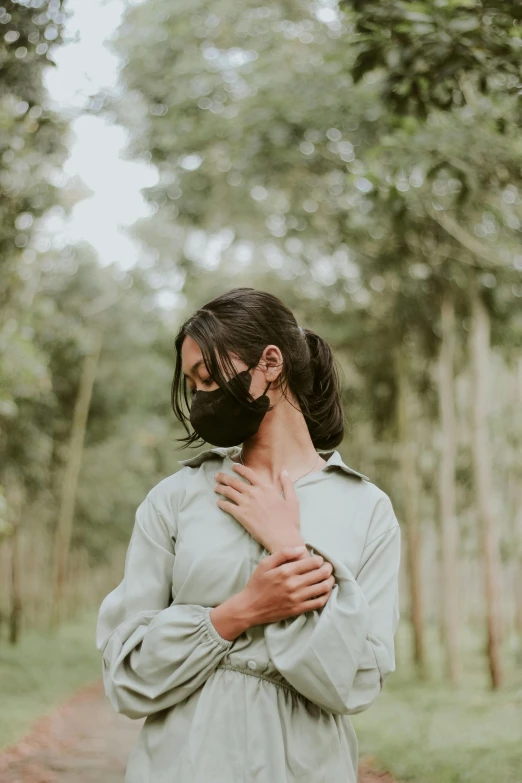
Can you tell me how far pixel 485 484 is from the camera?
43.8ft

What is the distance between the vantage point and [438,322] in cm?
1497

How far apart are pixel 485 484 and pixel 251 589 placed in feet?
39.3

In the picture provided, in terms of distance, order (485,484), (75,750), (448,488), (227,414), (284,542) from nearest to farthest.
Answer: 1. (284,542)
2. (227,414)
3. (75,750)
4. (485,484)
5. (448,488)

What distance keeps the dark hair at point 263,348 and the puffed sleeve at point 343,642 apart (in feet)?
1.49

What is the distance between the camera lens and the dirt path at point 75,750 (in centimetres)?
721

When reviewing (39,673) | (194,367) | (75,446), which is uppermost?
(194,367)

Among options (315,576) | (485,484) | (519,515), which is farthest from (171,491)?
(519,515)

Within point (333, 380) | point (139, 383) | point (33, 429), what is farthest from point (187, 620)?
point (139, 383)

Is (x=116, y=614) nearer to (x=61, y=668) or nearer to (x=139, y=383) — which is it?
(x=61, y=668)

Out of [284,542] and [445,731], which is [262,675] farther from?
[445,731]

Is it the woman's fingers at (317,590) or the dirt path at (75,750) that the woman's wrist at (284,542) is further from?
the dirt path at (75,750)

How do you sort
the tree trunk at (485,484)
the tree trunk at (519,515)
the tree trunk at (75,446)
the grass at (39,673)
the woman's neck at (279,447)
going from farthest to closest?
the tree trunk at (75,446), the tree trunk at (519,515), the tree trunk at (485,484), the grass at (39,673), the woman's neck at (279,447)

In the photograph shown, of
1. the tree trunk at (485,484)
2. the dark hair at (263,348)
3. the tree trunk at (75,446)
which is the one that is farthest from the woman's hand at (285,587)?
the tree trunk at (75,446)

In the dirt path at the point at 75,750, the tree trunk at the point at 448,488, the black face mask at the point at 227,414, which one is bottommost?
the tree trunk at the point at 448,488
